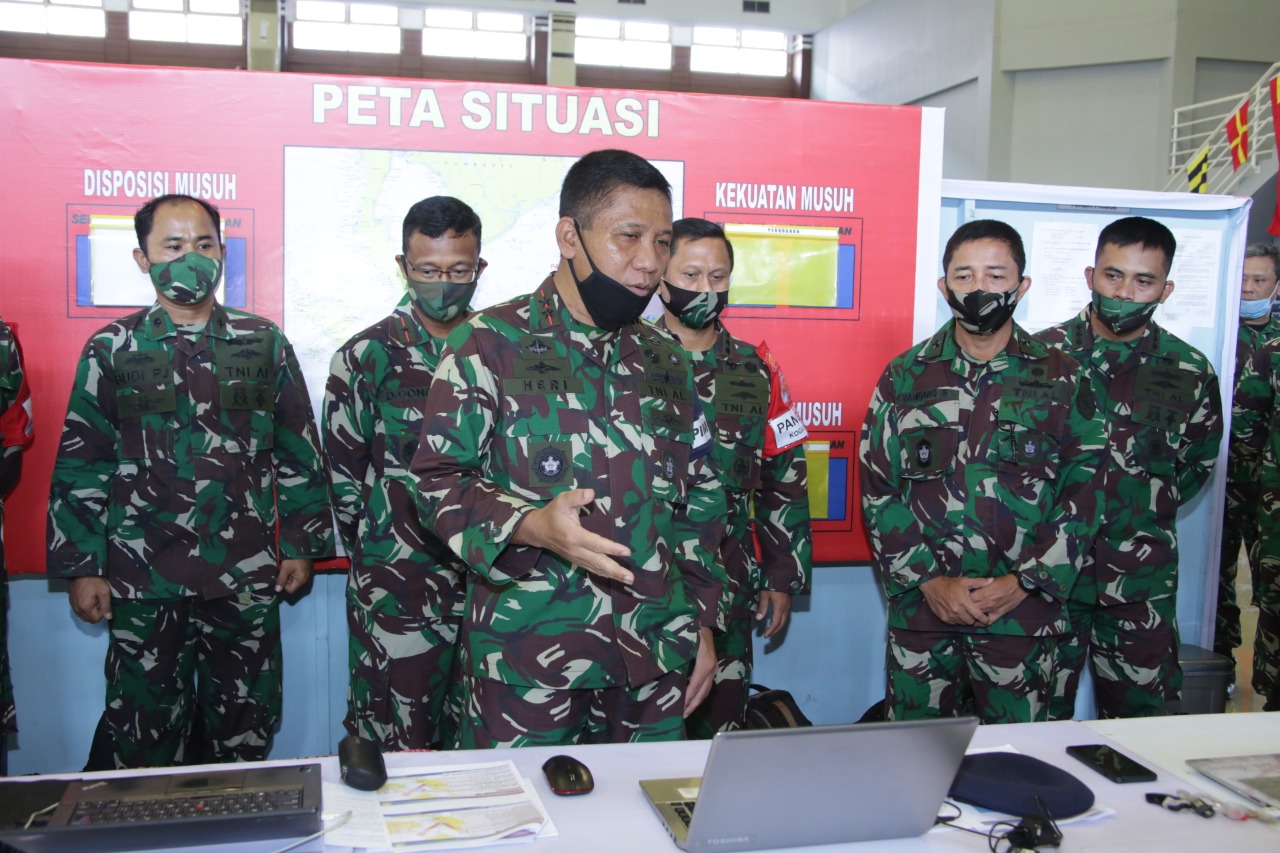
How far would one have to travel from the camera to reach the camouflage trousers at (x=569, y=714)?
193 centimetres

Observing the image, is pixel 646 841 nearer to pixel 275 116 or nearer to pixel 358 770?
pixel 358 770

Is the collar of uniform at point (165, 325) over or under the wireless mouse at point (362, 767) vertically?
over

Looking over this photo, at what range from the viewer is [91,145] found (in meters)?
3.07

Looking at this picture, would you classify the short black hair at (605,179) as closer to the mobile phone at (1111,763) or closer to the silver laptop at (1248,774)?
the mobile phone at (1111,763)

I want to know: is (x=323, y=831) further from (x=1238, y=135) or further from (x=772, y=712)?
(x=1238, y=135)

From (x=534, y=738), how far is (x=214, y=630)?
1.45 meters

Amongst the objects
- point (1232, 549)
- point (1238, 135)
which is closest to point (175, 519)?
point (1232, 549)

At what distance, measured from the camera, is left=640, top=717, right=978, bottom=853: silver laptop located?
124 cm

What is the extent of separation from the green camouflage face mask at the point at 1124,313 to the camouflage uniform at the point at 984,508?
330 mm

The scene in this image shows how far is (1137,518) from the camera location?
3107 millimetres

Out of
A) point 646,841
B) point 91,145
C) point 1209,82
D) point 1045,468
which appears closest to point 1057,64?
point 1209,82

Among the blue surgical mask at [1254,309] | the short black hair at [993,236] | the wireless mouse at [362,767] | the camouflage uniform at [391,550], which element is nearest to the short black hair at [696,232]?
the short black hair at [993,236]

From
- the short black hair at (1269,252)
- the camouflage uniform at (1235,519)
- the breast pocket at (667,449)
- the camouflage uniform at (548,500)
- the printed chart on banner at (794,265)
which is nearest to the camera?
the camouflage uniform at (548,500)

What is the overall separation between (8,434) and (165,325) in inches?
22.1
